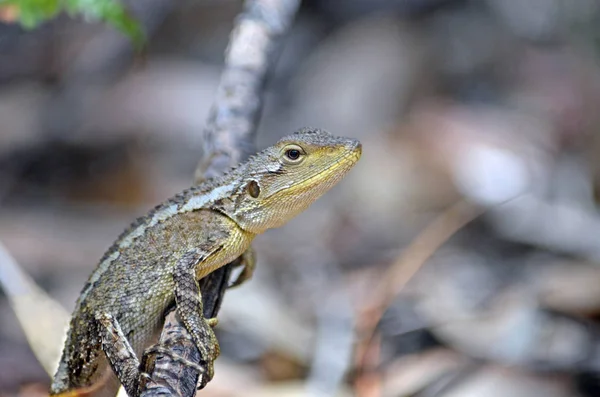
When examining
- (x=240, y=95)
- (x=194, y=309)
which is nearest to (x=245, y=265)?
(x=194, y=309)

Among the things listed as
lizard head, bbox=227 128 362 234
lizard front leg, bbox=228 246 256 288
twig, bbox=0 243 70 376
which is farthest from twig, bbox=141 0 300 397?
twig, bbox=0 243 70 376

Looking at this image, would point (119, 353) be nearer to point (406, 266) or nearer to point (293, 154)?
point (293, 154)

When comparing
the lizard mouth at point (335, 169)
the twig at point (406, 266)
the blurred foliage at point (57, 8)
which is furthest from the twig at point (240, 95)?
the twig at point (406, 266)

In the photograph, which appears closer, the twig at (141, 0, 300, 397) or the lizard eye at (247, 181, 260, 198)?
the lizard eye at (247, 181, 260, 198)

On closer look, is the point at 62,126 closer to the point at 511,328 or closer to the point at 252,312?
the point at 252,312

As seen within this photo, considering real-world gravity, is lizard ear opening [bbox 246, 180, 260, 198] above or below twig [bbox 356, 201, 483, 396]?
below

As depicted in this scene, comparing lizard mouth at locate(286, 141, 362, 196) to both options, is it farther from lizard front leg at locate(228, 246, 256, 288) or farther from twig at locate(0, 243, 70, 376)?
twig at locate(0, 243, 70, 376)

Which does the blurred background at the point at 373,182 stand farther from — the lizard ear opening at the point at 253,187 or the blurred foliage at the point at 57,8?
the blurred foliage at the point at 57,8
